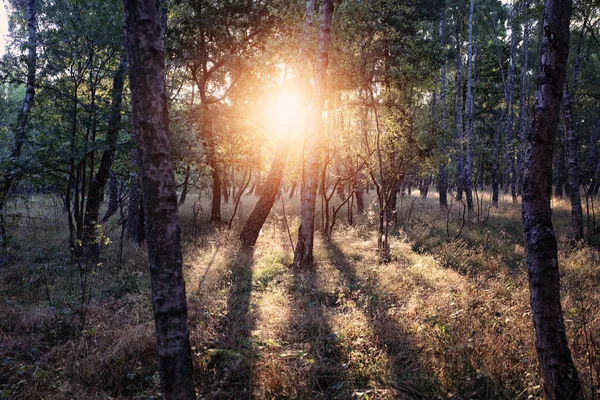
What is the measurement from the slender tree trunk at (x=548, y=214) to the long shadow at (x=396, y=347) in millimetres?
1096

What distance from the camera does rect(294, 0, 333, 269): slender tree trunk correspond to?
876 centimetres

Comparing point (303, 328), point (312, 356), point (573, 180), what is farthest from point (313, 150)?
point (573, 180)

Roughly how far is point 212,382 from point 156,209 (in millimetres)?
2332

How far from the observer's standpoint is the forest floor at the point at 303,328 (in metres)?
3.71

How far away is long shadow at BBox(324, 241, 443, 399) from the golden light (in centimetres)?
580

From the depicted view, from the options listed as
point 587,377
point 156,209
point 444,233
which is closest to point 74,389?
point 156,209

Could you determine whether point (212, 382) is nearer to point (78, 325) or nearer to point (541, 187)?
point (78, 325)

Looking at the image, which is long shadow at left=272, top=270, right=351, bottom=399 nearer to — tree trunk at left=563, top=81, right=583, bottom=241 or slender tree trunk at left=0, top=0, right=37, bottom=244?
slender tree trunk at left=0, top=0, right=37, bottom=244

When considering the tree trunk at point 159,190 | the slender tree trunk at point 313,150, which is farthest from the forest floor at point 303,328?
the tree trunk at point 159,190

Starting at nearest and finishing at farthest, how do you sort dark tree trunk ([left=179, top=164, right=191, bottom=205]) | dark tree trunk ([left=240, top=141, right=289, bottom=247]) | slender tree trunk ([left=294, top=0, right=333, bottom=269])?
slender tree trunk ([left=294, top=0, right=333, bottom=269]) < dark tree trunk ([left=240, top=141, right=289, bottom=247]) < dark tree trunk ([left=179, top=164, right=191, bottom=205])

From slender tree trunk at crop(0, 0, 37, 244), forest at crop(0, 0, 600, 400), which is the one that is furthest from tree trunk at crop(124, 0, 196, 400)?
slender tree trunk at crop(0, 0, 37, 244)

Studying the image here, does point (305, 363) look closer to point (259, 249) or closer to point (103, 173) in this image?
point (259, 249)

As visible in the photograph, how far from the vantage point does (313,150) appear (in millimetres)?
8969

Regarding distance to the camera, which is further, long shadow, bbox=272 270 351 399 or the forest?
long shadow, bbox=272 270 351 399
